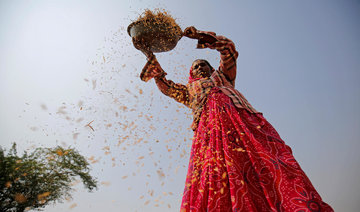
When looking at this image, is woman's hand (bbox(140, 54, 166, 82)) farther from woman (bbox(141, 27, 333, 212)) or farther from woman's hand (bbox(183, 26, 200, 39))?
woman's hand (bbox(183, 26, 200, 39))

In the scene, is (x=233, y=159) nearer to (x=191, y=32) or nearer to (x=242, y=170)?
(x=242, y=170)

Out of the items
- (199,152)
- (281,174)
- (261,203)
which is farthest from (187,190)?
(281,174)

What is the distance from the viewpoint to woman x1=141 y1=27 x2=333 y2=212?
172 cm

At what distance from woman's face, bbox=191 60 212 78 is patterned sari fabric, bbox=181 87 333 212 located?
3.57 feet

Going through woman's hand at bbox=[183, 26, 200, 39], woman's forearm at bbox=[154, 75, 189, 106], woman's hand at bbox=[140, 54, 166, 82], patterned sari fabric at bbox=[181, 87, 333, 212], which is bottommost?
patterned sari fabric at bbox=[181, 87, 333, 212]

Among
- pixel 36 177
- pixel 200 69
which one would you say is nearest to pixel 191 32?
pixel 200 69

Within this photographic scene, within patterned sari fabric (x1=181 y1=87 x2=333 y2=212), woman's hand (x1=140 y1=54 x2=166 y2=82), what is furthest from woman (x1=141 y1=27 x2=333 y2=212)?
woman's hand (x1=140 y1=54 x2=166 y2=82)

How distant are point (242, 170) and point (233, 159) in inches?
5.2

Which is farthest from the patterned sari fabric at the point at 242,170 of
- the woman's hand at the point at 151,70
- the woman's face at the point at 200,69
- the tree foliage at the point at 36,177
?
the tree foliage at the point at 36,177

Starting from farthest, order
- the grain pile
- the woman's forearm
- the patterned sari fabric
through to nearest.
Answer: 1. the woman's forearm
2. the grain pile
3. the patterned sari fabric

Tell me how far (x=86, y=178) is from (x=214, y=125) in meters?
5.41

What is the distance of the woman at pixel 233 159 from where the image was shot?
5.64ft

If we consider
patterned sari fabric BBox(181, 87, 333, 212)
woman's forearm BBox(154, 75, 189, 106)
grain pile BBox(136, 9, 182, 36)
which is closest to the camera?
patterned sari fabric BBox(181, 87, 333, 212)

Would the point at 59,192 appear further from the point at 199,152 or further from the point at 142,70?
the point at 199,152
